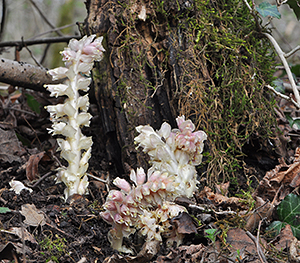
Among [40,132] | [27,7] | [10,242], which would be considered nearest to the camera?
[10,242]

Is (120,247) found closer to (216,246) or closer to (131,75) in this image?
(216,246)

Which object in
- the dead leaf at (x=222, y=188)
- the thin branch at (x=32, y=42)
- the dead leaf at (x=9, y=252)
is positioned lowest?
the dead leaf at (x=222, y=188)

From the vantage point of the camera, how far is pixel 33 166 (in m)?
2.17

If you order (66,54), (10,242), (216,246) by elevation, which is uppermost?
(66,54)

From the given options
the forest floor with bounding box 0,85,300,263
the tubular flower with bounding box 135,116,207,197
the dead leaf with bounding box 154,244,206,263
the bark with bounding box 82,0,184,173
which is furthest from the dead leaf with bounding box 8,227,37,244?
the bark with bounding box 82,0,184,173

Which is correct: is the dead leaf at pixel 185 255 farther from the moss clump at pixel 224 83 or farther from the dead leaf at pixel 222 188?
the moss clump at pixel 224 83

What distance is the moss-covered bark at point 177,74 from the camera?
2.18 metres

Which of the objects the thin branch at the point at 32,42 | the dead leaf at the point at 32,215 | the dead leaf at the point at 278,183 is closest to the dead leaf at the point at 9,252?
the dead leaf at the point at 32,215

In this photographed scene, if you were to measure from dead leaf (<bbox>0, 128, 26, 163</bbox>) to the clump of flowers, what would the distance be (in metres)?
1.09

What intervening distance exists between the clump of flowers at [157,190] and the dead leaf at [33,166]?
33.3 inches

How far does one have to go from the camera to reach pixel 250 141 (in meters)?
2.37

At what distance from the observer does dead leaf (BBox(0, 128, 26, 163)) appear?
7.36 ft

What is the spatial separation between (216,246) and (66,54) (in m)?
1.36

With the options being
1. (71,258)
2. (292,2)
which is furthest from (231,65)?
(71,258)
